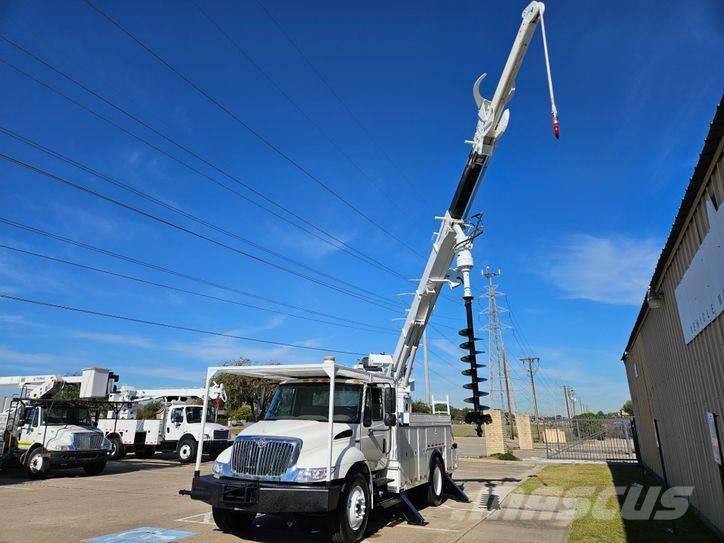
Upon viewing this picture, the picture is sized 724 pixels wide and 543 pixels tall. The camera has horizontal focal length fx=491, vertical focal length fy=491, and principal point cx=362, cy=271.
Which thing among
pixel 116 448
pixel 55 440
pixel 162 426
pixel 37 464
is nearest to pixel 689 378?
pixel 55 440

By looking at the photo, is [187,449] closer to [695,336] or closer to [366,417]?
Answer: [366,417]

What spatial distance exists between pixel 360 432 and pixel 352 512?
122 centimetres

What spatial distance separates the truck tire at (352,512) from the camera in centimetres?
678

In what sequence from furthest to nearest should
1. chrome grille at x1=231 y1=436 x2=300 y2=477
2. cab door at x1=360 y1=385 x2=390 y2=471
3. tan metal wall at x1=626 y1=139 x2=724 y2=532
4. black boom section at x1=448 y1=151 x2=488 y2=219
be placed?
black boom section at x1=448 y1=151 x2=488 y2=219
cab door at x1=360 y1=385 x2=390 y2=471
chrome grille at x1=231 y1=436 x2=300 y2=477
tan metal wall at x1=626 y1=139 x2=724 y2=532

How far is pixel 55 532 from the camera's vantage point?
25.2 feet

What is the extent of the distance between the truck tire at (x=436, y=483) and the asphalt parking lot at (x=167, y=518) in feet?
0.69

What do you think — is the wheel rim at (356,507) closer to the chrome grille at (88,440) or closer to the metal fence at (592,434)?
the chrome grille at (88,440)

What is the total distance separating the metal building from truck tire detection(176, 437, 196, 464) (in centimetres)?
1785

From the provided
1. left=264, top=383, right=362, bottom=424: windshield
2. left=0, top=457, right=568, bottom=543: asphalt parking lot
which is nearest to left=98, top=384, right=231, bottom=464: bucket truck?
left=0, top=457, right=568, bottom=543: asphalt parking lot

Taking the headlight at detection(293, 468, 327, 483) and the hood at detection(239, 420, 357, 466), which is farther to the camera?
the hood at detection(239, 420, 357, 466)

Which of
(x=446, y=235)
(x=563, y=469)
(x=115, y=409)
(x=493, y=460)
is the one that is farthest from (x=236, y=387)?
(x=446, y=235)

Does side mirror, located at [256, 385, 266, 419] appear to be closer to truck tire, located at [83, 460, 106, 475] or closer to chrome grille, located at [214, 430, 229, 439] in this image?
truck tire, located at [83, 460, 106, 475]

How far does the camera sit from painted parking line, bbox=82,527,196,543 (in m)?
7.16

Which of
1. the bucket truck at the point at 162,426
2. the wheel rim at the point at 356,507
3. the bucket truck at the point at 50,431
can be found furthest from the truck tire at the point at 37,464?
the wheel rim at the point at 356,507
